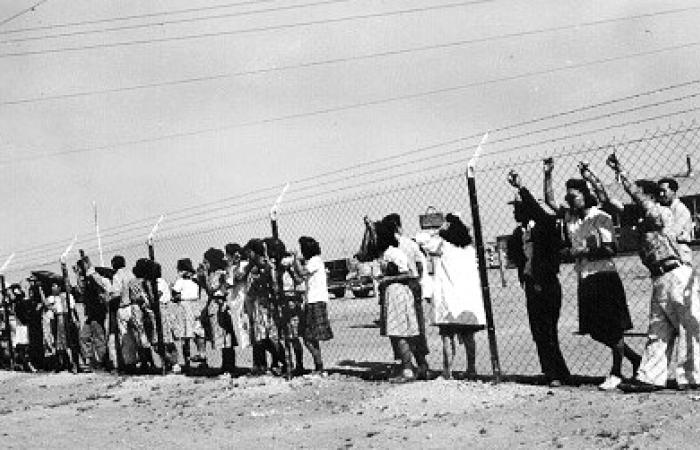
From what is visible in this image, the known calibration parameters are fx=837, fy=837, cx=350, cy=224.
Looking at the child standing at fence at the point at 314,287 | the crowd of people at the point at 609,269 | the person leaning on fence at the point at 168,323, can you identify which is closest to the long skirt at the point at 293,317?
the child standing at fence at the point at 314,287

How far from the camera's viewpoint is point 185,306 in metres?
12.4

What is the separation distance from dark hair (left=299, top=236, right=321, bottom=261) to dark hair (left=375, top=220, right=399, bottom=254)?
3.32 ft

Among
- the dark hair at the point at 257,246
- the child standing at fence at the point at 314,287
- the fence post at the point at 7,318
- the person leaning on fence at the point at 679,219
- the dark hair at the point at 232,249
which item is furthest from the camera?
the fence post at the point at 7,318

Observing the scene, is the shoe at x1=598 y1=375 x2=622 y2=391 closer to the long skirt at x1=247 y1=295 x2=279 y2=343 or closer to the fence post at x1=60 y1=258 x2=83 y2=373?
the long skirt at x1=247 y1=295 x2=279 y2=343

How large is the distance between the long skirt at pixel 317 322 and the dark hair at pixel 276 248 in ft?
2.48

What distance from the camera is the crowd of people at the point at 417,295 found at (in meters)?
6.84

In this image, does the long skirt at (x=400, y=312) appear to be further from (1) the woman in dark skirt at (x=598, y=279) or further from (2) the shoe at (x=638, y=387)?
(2) the shoe at (x=638, y=387)

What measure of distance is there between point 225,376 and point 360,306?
1424cm

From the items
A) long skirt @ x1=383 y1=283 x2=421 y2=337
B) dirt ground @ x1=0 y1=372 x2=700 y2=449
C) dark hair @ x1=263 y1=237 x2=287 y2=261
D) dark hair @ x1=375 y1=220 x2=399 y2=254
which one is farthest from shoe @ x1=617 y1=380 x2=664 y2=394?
dark hair @ x1=263 y1=237 x2=287 y2=261

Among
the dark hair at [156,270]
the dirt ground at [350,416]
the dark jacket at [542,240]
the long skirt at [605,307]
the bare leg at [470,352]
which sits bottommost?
the dirt ground at [350,416]

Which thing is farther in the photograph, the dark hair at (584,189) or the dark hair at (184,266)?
the dark hair at (184,266)

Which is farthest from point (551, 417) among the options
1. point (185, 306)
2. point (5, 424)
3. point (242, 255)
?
point (185, 306)

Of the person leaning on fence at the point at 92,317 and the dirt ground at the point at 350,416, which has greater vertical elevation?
the person leaning on fence at the point at 92,317

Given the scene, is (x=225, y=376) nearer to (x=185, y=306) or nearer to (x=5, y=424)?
(x=185, y=306)
